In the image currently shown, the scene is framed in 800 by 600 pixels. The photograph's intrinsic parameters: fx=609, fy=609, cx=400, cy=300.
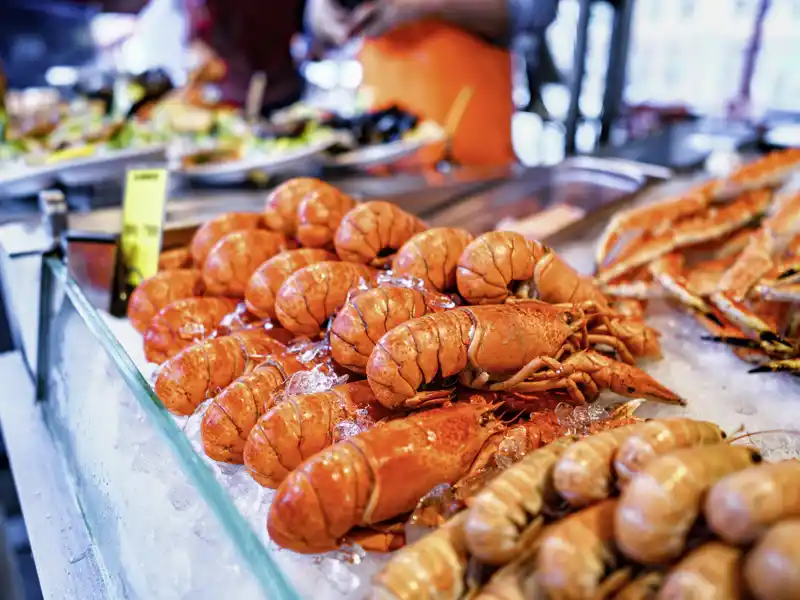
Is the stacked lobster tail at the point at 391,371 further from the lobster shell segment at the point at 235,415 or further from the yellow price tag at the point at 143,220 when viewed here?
the yellow price tag at the point at 143,220

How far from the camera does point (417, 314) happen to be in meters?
1.41

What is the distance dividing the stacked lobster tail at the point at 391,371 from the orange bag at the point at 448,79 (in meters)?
3.60

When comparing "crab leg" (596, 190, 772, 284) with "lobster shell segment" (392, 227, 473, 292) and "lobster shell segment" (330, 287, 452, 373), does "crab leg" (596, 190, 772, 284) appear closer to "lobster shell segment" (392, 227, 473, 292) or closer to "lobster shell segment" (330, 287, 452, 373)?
"lobster shell segment" (392, 227, 473, 292)

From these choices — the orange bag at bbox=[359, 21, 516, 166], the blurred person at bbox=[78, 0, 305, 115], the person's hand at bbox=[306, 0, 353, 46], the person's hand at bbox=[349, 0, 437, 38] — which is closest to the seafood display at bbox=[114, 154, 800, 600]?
the orange bag at bbox=[359, 21, 516, 166]

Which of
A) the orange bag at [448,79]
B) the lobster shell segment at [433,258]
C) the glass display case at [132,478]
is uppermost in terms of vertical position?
the orange bag at [448,79]

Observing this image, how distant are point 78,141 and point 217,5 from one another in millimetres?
4188

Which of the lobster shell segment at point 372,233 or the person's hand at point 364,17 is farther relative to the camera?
the person's hand at point 364,17

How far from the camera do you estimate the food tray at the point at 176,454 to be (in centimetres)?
96

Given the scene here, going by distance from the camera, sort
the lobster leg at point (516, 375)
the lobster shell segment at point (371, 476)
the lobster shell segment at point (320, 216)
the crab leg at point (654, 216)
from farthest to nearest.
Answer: the crab leg at point (654, 216)
the lobster shell segment at point (320, 216)
the lobster leg at point (516, 375)
the lobster shell segment at point (371, 476)

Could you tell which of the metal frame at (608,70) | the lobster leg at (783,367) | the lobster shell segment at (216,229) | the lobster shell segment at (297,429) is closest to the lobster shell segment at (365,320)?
the lobster shell segment at (297,429)

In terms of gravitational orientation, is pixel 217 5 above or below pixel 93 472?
above

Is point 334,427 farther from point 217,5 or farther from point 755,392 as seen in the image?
point 217,5

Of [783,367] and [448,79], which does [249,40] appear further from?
[783,367]

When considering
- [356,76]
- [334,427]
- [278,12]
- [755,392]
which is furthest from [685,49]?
[334,427]
